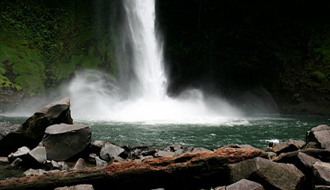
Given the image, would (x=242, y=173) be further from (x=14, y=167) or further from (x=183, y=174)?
(x=14, y=167)

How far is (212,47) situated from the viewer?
42469mm

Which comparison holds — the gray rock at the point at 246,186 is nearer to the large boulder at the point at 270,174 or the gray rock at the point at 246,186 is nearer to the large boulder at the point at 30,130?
the large boulder at the point at 270,174

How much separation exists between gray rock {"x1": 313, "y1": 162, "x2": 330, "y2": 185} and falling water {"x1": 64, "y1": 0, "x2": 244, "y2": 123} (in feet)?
81.4

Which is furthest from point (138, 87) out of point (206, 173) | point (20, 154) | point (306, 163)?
point (306, 163)

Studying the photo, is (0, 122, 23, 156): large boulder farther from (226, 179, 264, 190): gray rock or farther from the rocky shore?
(226, 179, 264, 190): gray rock

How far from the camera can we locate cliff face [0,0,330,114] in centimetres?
3734

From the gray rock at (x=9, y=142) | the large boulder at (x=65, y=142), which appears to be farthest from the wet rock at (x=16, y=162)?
the gray rock at (x=9, y=142)

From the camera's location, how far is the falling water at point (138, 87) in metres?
32.1

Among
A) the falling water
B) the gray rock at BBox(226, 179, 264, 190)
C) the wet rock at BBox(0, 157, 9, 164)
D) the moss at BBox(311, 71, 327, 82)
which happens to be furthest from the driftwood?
the moss at BBox(311, 71, 327, 82)

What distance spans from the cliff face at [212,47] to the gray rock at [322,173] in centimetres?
3417

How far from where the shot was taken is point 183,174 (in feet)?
17.9

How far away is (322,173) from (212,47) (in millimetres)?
39527

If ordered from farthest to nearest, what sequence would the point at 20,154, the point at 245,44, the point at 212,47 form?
the point at 212,47
the point at 245,44
the point at 20,154

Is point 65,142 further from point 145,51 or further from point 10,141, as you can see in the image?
point 145,51
